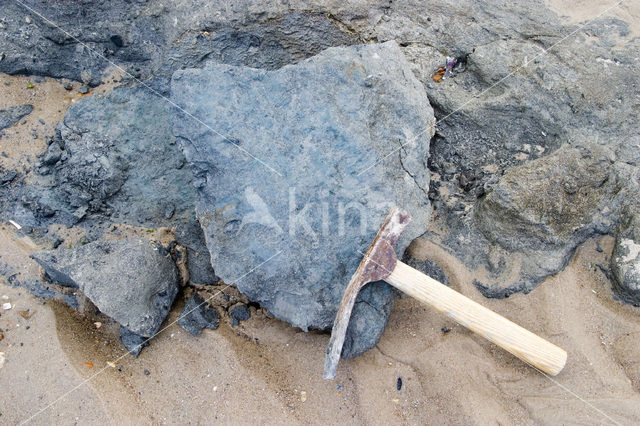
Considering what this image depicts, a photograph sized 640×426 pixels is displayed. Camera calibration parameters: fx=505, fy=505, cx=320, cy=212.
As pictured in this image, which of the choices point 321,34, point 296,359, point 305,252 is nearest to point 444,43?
point 321,34

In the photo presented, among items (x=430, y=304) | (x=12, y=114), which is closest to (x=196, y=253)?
(x=430, y=304)

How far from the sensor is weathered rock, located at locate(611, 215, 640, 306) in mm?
2727

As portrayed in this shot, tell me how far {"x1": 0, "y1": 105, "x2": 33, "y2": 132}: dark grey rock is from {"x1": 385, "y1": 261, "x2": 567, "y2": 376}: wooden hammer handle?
2.65 metres

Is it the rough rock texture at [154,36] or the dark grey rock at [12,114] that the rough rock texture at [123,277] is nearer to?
the dark grey rock at [12,114]

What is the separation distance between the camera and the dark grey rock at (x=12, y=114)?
333 centimetres

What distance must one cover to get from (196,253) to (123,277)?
476mm

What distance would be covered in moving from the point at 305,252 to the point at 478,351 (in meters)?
1.12

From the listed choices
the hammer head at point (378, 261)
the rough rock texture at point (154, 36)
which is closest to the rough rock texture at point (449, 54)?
the rough rock texture at point (154, 36)

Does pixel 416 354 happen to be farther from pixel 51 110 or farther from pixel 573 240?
pixel 51 110

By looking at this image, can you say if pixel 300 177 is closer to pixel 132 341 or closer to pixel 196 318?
pixel 196 318

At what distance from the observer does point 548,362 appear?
2508 millimetres

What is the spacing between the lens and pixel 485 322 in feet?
8.25

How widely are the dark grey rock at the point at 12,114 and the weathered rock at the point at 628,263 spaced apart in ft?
12.4

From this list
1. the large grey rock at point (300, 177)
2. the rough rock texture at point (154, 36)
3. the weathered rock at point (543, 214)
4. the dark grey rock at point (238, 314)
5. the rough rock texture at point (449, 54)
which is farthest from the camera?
the rough rock texture at point (154, 36)
